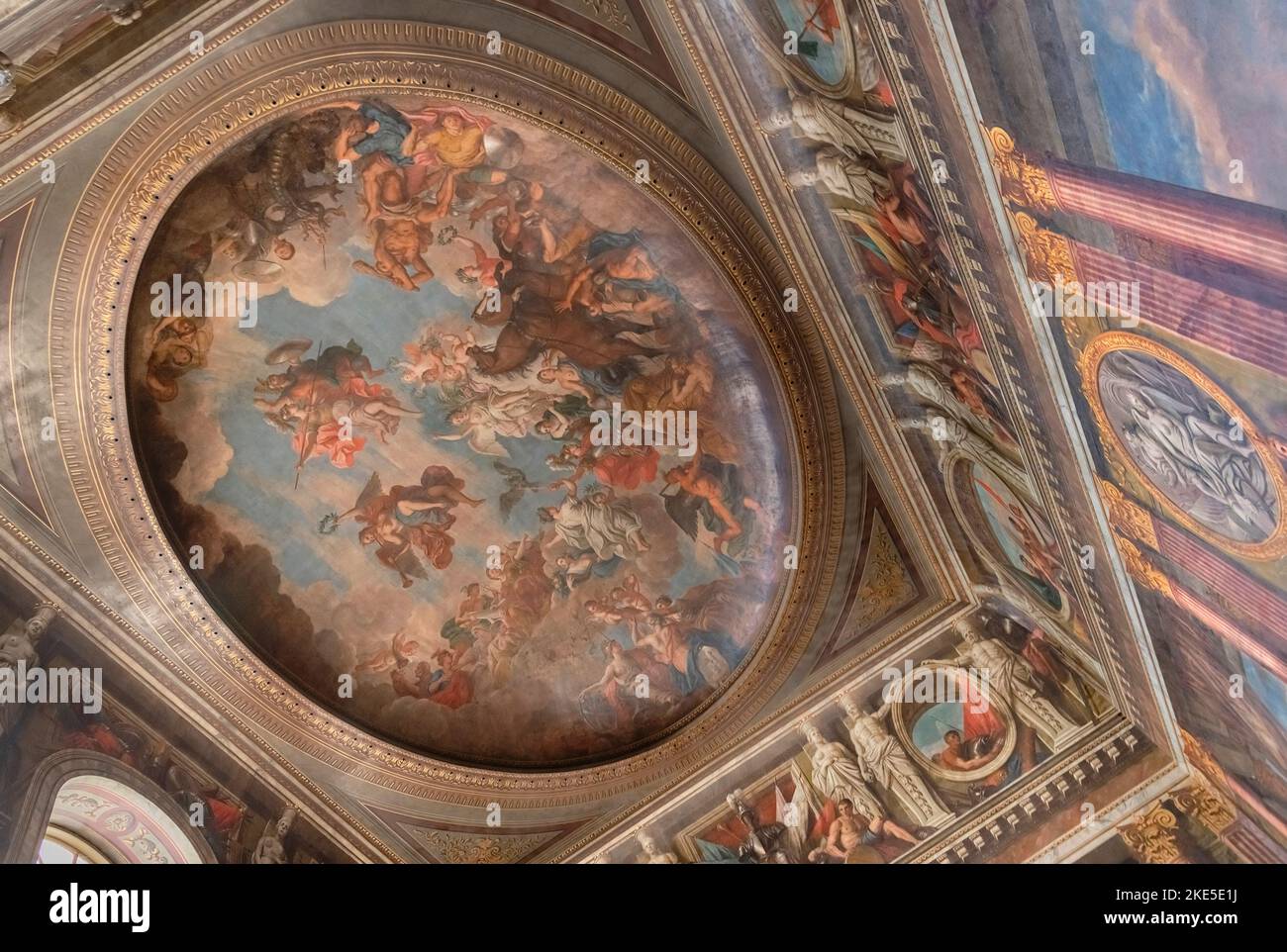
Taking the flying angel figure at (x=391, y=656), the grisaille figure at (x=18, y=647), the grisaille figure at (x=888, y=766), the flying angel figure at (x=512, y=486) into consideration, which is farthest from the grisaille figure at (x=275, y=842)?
the grisaille figure at (x=888, y=766)

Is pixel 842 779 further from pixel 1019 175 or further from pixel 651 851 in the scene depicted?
pixel 1019 175

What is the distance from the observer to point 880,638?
1242 cm

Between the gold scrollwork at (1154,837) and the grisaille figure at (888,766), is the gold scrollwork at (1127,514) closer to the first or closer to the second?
the gold scrollwork at (1154,837)

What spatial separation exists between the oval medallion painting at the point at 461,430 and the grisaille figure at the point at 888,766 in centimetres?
191

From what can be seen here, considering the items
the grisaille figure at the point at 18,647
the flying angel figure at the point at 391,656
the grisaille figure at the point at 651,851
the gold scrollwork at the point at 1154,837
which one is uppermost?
the flying angel figure at the point at 391,656

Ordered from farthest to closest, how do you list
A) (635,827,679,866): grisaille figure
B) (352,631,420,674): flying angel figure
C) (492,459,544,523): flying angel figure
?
1. (352,631,420,674): flying angel figure
2. (492,459,544,523): flying angel figure
3. (635,827,679,866): grisaille figure

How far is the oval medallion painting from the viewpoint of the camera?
38.0 feet

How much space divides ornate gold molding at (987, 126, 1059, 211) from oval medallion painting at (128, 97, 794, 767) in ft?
18.2

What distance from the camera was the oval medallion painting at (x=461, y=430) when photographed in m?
11.6

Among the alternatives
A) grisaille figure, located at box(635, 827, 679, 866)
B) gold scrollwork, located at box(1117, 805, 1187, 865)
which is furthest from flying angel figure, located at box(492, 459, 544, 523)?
gold scrollwork, located at box(1117, 805, 1187, 865)

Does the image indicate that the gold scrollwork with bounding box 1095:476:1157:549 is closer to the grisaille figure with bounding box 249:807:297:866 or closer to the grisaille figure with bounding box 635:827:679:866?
the grisaille figure with bounding box 635:827:679:866

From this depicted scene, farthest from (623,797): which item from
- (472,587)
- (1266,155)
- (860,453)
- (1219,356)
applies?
(1266,155)

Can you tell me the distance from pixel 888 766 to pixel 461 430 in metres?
6.19

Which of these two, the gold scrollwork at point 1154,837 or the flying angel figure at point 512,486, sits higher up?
the flying angel figure at point 512,486
